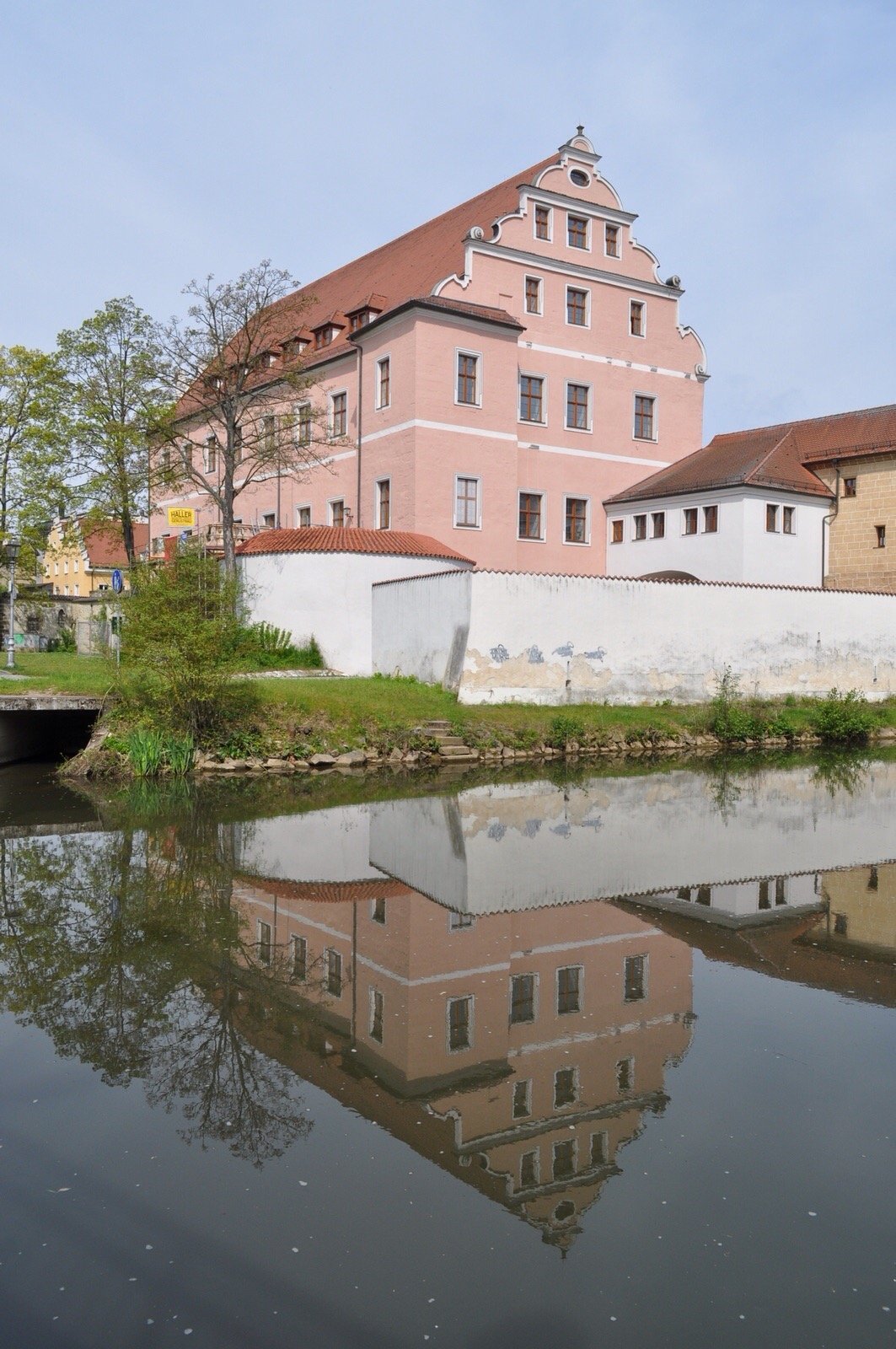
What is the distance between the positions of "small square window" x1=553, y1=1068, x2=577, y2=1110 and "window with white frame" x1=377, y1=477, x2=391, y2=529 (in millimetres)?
26443

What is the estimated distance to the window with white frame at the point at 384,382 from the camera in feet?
102

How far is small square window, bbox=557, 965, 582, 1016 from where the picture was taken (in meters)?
6.62

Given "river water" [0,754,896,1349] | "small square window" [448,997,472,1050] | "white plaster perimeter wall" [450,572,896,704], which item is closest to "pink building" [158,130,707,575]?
"white plaster perimeter wall" [450,572,896,704]

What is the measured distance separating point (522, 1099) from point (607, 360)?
1261 inches

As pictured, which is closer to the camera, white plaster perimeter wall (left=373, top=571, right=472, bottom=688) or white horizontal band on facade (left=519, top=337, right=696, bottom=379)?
white plaster perimeter wall (left=373, top=571, right=472, bottom=688)

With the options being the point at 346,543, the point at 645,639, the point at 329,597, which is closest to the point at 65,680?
Result: the point at 329,597

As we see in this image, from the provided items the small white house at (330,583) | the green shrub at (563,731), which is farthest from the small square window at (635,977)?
the small white house at (330,583)

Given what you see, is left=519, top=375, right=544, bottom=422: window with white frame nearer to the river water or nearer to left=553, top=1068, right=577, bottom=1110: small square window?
the river water

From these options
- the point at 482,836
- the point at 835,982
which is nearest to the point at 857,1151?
the point at 835,982

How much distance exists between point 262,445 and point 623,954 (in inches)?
1162

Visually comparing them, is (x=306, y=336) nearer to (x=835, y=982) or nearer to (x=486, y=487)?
(x=486, y=487)

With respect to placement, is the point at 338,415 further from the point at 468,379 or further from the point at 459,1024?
the point at 459,1024

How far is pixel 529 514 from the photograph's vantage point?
33.1m

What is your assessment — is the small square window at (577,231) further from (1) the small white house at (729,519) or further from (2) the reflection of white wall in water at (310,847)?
(2) the reflection of white wall in water at (310,847)
